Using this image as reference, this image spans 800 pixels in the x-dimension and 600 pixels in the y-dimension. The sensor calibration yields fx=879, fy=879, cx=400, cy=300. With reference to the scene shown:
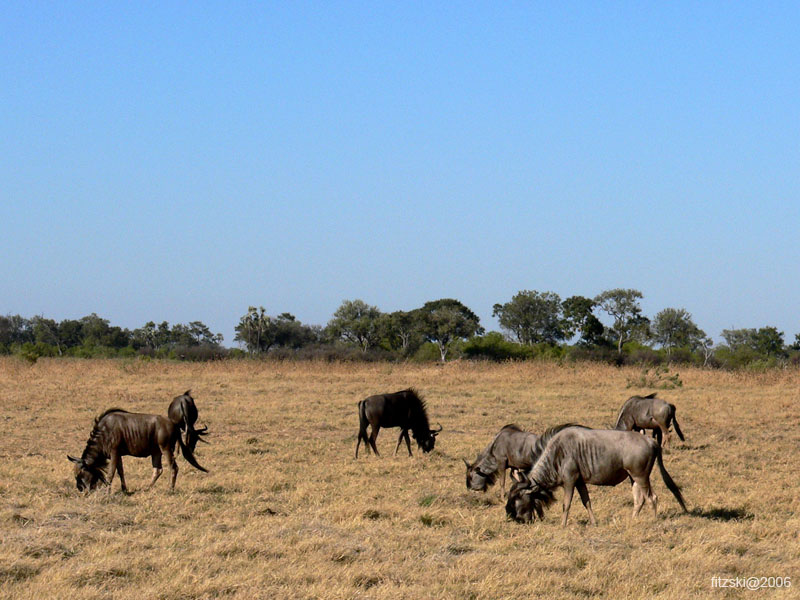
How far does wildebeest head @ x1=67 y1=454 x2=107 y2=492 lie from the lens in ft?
34.7

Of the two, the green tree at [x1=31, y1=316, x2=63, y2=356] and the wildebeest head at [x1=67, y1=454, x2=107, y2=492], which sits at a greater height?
the green tree at [x1=31, y1=316, x2=63, y2=356]

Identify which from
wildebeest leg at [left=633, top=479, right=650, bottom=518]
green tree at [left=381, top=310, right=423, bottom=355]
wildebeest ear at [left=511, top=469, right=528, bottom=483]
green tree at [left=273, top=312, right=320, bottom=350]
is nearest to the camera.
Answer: wildebeest leg at [left=633, top=479, right=650, bottom=518]

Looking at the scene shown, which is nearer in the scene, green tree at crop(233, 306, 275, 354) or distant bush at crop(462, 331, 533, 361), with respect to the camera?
distant bush at crop(462, 331, 533, 361)

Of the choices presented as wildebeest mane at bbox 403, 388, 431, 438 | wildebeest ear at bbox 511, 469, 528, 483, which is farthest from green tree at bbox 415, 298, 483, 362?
wildebeest ear at bbox 511, 469, 528, 483

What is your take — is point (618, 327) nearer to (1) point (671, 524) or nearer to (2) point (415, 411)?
(2) point (415, 411)

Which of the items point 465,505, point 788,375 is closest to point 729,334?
point 788,375

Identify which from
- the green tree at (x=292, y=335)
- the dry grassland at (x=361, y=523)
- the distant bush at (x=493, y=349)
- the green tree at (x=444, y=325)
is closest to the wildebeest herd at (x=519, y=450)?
the dry grassland at (x=361, y=523)

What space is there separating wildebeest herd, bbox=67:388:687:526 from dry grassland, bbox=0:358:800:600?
0.96 ft

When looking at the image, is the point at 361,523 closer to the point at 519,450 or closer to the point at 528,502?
the point at 528,502

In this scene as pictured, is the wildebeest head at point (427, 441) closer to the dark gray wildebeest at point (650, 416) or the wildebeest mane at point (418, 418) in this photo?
the wildebeest mane at point (418, 418)

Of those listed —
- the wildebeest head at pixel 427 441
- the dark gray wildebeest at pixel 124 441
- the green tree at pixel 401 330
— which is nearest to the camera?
the dark gray wildebeest at pixel 124 441

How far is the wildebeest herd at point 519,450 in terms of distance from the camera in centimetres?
884

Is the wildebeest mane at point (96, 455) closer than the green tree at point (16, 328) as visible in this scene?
Yes

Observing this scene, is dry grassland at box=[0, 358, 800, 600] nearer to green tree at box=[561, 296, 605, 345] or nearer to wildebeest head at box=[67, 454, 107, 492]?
wildebeest head at box=[67, 454, 107, 492]
